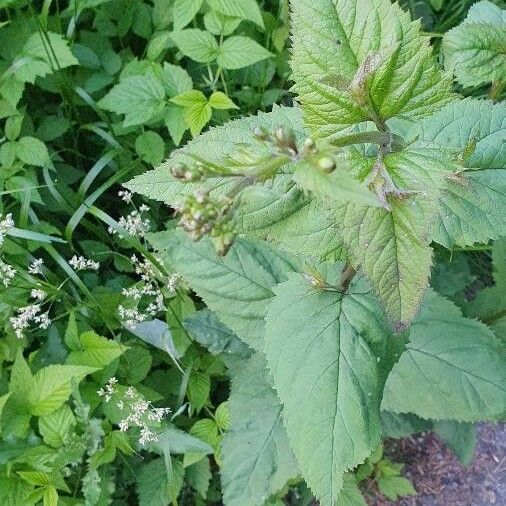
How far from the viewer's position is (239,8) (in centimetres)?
194

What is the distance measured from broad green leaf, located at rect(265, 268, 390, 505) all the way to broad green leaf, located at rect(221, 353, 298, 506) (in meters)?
0.48

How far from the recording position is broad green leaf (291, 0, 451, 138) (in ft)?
3.48

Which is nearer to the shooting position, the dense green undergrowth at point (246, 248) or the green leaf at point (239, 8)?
the dense green undergrowth at point (246, 248)

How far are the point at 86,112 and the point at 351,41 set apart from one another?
136cm

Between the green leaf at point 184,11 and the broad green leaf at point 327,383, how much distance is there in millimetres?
1033

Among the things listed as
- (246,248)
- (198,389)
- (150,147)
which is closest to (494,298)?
(246,248)

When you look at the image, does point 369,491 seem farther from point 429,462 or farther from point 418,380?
point 418,380

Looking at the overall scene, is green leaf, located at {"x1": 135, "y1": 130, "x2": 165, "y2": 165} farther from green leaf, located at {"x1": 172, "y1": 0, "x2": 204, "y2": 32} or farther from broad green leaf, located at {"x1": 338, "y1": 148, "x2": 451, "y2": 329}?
broad green leaf, located at {"x1": 338, "y1": 148, "x2": 451, "y2": 329}

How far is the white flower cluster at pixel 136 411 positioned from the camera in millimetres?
1712

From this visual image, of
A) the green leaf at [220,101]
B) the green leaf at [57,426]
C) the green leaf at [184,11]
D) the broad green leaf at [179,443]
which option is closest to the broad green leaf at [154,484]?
the broad green leaf at [179,443]

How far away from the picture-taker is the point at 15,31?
6.70 ft

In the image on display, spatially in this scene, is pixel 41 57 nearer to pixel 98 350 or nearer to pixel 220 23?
pixel 220 23

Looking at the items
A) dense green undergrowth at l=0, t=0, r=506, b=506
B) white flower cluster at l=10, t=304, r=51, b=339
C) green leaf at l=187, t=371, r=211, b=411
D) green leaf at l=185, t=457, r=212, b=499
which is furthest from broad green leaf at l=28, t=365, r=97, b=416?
green leaf at l=185, t=457, r=212, b=499

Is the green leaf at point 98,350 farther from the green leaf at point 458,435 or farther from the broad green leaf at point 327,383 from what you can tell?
the green leaf at point 458,435
